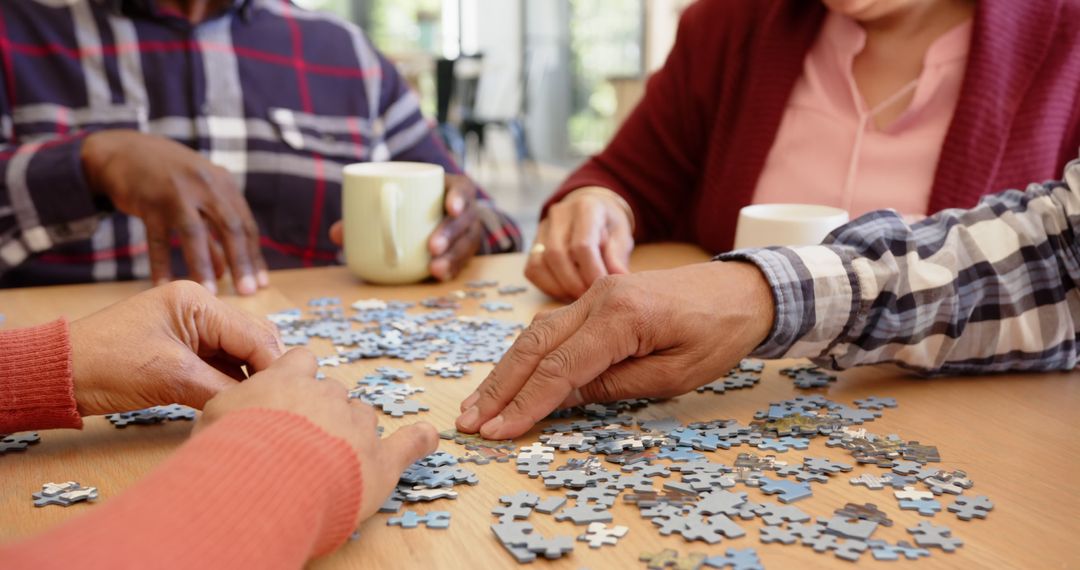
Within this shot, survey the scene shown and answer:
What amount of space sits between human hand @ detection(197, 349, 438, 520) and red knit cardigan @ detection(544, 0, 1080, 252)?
1114 mm

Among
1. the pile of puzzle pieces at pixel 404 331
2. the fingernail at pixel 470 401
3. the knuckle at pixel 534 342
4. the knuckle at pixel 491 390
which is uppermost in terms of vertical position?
the knuckle at pixel 534 342

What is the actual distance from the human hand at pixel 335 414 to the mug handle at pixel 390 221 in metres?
0.77

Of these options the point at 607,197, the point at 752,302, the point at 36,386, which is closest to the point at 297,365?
the point at 36,386

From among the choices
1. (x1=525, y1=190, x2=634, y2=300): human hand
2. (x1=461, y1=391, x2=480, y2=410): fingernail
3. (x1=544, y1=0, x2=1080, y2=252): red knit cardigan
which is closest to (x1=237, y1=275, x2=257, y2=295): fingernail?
(x1=525, y1=190, x2=634, y2=300): human hand

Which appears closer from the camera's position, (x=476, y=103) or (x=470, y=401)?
(x=470, y=401)

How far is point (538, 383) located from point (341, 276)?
875mm

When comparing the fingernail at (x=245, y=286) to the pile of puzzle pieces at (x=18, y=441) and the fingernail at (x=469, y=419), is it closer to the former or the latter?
the pile of puzzle pieces at (x=18, y=441)

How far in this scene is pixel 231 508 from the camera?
0.69m

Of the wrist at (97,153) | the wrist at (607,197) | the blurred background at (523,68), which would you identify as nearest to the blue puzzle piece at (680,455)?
the wrist at (607,197)

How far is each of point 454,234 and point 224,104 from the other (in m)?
0.81

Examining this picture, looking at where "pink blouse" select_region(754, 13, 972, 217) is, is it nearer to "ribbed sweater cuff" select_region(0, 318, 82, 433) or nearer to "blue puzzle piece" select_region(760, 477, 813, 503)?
"blue puzzle piece" select_region(760, 477, 813, 503)

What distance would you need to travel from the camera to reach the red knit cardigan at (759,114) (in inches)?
66.2

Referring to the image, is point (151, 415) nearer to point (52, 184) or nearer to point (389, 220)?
point (389, 220)

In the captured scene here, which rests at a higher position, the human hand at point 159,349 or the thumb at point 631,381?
the human hand at point 159,349
